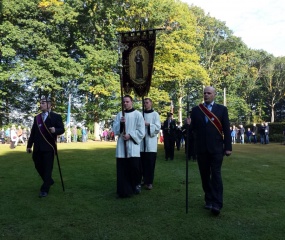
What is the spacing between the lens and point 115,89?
33469mm

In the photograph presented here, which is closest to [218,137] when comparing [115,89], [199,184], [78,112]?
[199,184]

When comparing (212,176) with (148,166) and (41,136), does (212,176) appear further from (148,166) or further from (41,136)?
(41,136)

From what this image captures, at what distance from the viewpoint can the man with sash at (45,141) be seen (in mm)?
7488

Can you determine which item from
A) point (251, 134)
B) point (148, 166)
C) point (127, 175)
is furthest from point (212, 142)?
point (251, 134)

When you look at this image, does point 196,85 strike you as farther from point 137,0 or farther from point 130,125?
point 130,125

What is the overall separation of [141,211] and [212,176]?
4.61 ft

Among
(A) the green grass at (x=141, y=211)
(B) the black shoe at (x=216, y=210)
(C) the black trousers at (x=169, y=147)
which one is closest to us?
(A) the green grass at (x=141, y=211)

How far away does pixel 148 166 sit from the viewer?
328 inches

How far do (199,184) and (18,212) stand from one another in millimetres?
4439

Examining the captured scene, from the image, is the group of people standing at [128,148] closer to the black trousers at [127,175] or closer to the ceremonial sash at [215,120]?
the black trousers at [127,175]

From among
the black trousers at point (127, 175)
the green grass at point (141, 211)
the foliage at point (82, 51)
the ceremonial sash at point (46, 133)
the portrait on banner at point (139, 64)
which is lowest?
the green grass at point (141, 211)

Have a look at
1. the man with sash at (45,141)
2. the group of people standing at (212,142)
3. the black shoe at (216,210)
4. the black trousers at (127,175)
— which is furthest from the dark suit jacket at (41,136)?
the black shoe at (216,210)

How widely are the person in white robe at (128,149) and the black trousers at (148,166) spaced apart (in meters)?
0.75

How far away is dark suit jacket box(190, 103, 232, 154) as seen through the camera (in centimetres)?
589
